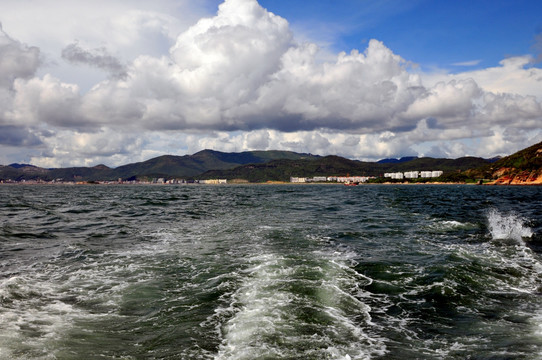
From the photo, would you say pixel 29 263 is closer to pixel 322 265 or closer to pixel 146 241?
pixel 146 241

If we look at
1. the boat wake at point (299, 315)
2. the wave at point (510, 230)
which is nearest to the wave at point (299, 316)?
the boat wake at point (299, 315)

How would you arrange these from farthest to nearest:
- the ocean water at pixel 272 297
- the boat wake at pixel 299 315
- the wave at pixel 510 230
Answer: the wave at pixel 510 230
the ocean water at pixel 272 297
the boat wake at pixel 299 315

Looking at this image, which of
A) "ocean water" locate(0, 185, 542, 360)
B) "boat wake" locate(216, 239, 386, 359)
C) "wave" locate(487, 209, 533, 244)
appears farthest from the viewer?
"wave" locate(487, 209, 533, 244)

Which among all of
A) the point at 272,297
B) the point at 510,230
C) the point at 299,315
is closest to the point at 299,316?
the point at 299,315

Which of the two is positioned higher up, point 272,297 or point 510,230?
point 272,297

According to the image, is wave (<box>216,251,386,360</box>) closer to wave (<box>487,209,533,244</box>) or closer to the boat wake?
the boat wake

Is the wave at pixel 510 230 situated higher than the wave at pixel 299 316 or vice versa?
the wave at pixel 299 316

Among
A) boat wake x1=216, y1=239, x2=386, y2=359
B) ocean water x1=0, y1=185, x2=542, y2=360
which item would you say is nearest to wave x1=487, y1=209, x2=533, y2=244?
ocean water x1=0, y1=185, x2=542, y2=360

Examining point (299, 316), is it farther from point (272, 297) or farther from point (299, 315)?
point (272, 297)

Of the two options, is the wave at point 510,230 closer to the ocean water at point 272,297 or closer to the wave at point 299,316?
the ocean water at point 272,297

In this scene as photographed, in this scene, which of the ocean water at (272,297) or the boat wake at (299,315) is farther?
the ocean water at (272,297)

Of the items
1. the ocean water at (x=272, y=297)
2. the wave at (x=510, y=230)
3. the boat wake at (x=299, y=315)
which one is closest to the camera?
the boat wake at (x=299, y=315)

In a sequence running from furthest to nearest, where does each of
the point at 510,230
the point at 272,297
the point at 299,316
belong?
1. the point at 510,230
2. the point at 272,297
3. the point at 299,316

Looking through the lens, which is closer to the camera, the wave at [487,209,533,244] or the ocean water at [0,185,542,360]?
the ocean water at [0,185,542,360]
